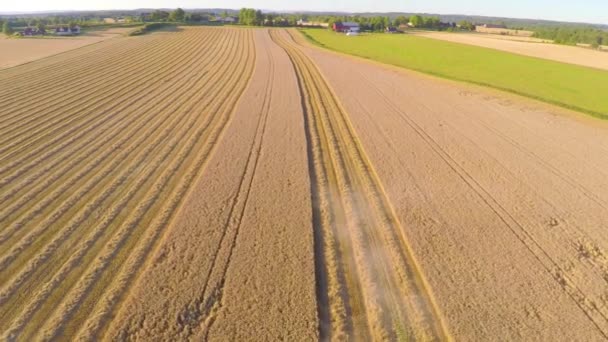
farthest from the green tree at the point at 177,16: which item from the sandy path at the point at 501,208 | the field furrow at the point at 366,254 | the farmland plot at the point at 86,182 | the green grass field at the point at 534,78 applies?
the field furrow at the point at 366,254

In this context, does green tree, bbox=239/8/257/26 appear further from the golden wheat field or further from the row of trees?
the golden wheat field

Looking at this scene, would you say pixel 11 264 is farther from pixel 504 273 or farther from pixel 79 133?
pixel 504 273

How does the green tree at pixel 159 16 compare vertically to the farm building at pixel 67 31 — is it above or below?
above

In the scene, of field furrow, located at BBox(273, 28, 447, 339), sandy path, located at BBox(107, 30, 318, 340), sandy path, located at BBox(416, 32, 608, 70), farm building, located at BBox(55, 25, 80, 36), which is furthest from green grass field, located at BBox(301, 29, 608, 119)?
farm building, located at BBox(55, 25, 80, 36)

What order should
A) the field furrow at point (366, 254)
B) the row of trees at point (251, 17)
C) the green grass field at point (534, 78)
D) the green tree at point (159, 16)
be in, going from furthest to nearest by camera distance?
the green tree at point (159, 16) → the row of trees at point (251, 17) → the green grass field at point (534, 78) → the field furrow at point (366, 254)

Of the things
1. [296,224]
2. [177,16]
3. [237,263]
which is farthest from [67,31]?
[237,263]

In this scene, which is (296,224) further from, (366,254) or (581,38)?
(581,38)

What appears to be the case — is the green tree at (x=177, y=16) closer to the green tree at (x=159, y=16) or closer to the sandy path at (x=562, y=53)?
the green tree at (x=159, y=16)
